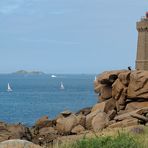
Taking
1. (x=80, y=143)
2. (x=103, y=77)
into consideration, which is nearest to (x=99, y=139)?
(x=80, y=143)

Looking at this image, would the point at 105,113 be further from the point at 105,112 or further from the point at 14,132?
the point at 14,132

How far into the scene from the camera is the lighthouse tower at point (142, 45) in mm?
52594

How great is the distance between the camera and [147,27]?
176 ft

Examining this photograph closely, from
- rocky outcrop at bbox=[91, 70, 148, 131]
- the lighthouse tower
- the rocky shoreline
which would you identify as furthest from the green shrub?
the lighthouse tower

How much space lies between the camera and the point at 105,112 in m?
31.7

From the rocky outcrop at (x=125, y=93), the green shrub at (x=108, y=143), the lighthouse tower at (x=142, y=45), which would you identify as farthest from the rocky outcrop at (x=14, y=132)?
the lighthouse tower at (x=142, y=45)

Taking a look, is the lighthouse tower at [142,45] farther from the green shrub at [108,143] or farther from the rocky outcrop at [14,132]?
the green shrub at [108,143]

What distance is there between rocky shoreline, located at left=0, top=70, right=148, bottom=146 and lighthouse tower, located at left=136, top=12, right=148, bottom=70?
668 inches

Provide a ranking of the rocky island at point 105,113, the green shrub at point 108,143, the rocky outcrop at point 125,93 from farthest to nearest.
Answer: the rocky outcrop at point 125,93
the rocky island at point 105,113
the green shrub at point 108,143

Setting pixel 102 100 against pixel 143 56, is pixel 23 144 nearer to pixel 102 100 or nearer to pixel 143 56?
pixel 102 100

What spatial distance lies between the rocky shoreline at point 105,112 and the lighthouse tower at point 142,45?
1697 centimetres

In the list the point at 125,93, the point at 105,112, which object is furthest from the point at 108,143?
the point at 125,93

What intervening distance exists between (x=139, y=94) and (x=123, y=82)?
4.81 ft

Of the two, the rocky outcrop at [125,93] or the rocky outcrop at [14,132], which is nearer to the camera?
the rocky outcrop at [14,132]
